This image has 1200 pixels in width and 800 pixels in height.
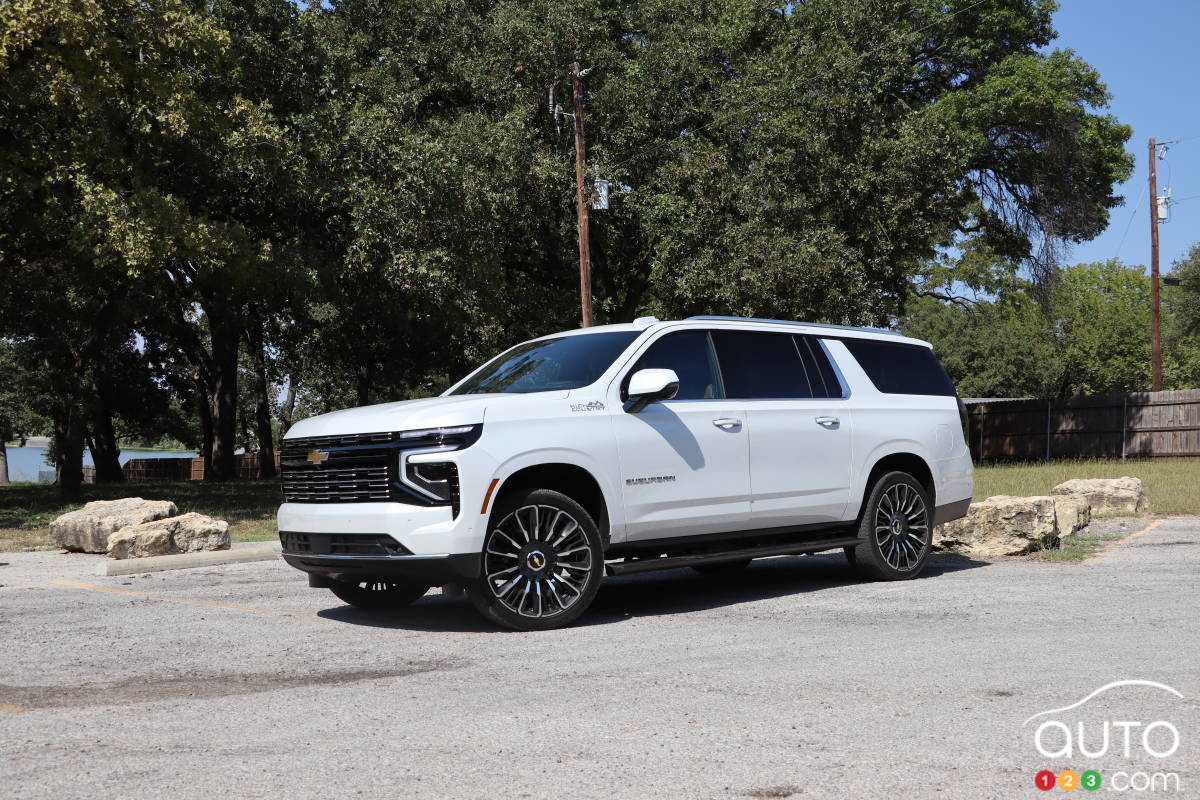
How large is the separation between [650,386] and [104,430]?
45.8m

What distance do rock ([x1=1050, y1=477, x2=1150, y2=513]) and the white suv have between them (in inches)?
281

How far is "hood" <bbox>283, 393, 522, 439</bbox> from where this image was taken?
7441 mm

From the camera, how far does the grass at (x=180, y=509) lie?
16703 millimetres

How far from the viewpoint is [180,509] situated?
23.2 meters

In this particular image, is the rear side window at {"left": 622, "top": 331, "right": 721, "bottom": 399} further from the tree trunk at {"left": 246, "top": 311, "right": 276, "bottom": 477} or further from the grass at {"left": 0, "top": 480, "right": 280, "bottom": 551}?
the tree trunk at {"left": 246, "top": 311, "right": 276, "bottom": 477}

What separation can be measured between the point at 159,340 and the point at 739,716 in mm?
44358

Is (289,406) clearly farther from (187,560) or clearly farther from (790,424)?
(790,424)

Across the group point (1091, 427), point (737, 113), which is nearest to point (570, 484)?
point (737, 113)

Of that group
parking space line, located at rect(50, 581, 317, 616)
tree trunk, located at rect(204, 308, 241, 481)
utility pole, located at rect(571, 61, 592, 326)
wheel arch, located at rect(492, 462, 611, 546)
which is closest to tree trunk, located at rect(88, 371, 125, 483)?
tree trunk, located at rect(204, 308, 241, 481)

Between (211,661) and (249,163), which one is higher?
(249,163)

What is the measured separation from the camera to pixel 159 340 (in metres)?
45.8

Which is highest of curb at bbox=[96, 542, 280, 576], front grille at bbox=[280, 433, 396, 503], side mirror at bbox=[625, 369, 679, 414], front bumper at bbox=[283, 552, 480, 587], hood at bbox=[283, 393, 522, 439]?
side mirror at bbox=[625, 369, 679, 414]

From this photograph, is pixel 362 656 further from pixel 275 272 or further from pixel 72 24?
pixel 275 272

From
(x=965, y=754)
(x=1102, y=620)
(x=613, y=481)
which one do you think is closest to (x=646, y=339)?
(x=613, y=481)
